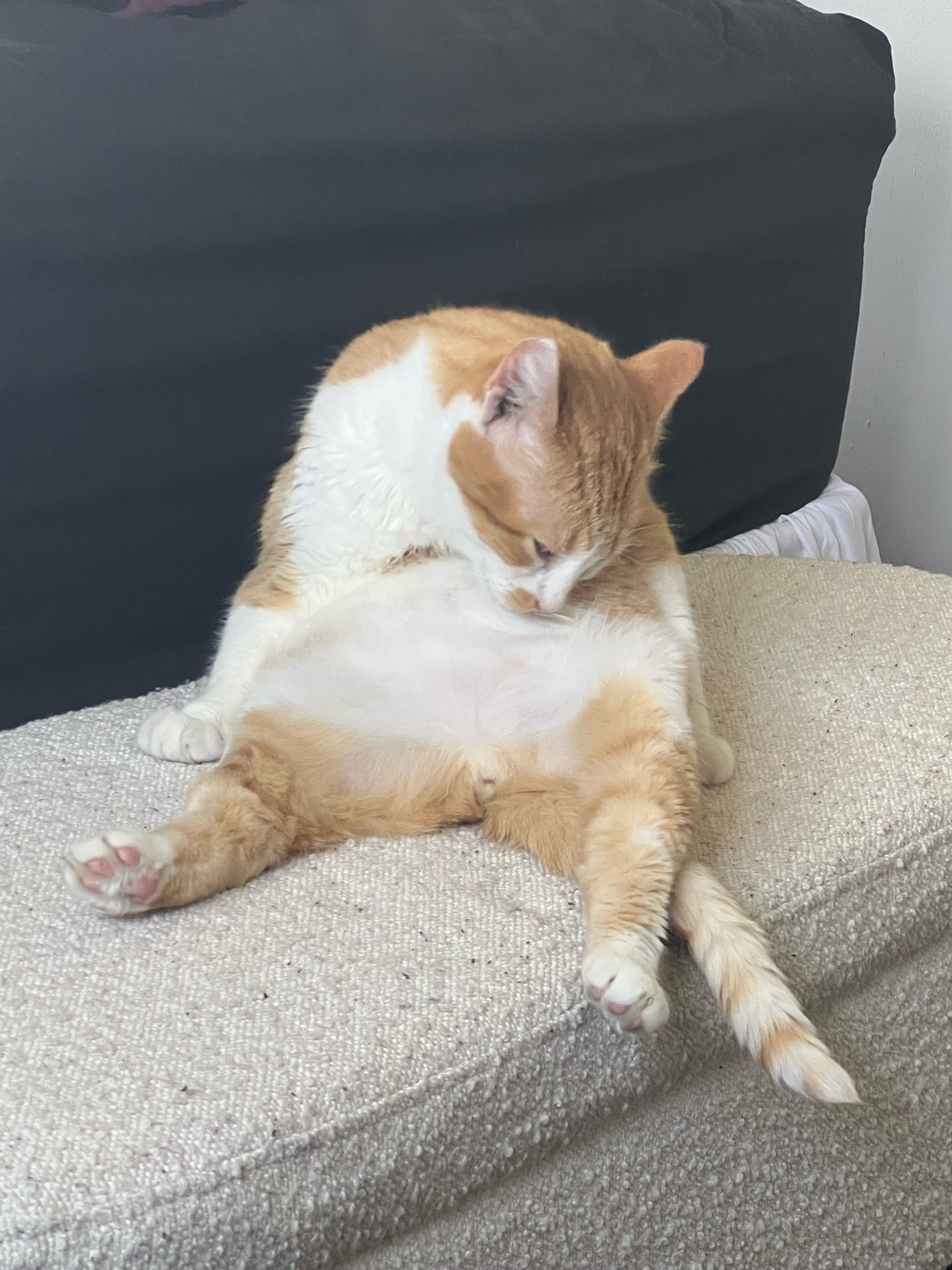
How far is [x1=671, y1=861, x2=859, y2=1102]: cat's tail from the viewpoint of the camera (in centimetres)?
83

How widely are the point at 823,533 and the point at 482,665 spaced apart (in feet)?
3.92

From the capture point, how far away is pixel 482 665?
1176 mm

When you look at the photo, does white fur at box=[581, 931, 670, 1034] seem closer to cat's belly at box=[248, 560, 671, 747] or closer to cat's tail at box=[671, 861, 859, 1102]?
cat's tail at box=[671, 861, 859, 1102]

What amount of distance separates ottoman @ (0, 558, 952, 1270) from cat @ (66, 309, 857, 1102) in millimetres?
45

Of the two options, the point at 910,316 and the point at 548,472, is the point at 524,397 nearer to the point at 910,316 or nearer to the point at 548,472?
the point at 548,472

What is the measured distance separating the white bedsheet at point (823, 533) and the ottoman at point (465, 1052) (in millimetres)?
735

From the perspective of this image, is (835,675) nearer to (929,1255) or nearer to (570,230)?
(929,1255)

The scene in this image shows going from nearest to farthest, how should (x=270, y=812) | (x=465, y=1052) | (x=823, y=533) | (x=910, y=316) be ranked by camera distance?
(x=465, y=1052) → (x=270, y=812) → (x=823, y=533) → (x=910, y=316)

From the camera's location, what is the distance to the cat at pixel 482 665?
3.08 ft

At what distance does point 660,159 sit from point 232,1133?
1.52 meters

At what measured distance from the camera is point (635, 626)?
1.19 meters

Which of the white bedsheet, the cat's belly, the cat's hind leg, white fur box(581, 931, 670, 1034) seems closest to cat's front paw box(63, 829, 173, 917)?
the cat's hind leg

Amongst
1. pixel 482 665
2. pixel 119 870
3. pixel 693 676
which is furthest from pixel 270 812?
pixel 693 676

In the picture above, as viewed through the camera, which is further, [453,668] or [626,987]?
[453,668]
